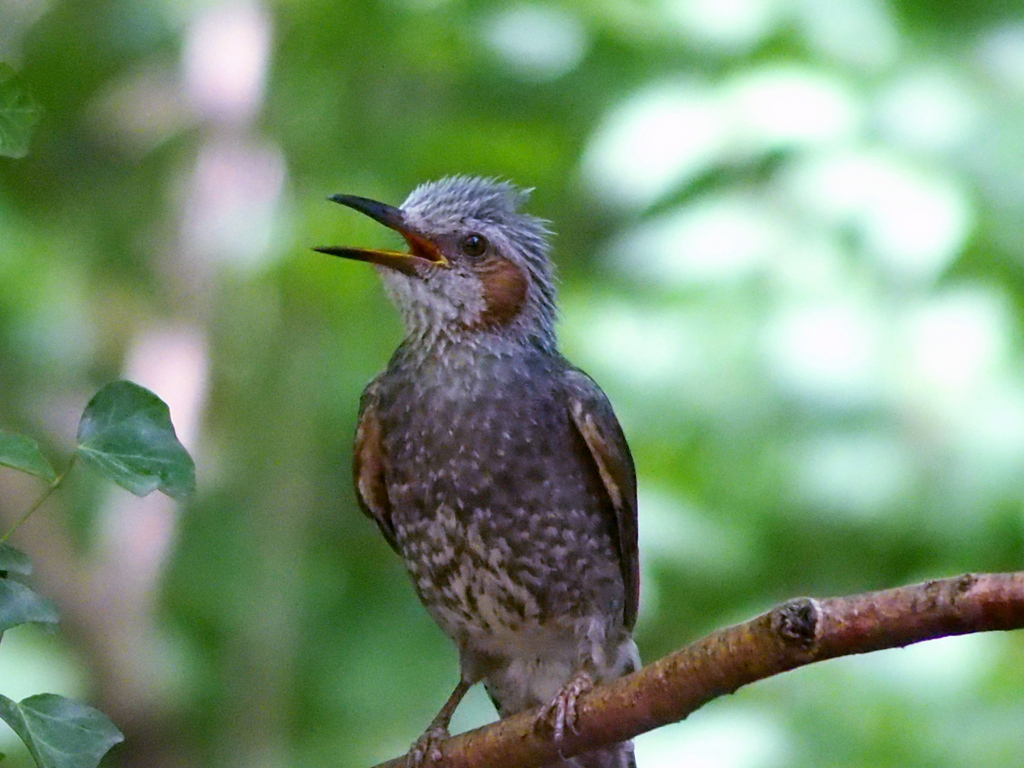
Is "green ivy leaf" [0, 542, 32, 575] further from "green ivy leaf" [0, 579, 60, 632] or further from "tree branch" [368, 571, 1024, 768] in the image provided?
"tree branch" [368, 571, 1024, 768]

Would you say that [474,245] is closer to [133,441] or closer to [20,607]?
[133,441]

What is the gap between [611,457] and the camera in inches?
141

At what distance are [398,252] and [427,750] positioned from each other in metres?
1.19

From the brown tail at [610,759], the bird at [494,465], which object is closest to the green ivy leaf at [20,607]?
the bird at [494,465]

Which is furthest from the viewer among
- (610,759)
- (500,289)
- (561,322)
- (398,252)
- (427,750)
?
(561,322)

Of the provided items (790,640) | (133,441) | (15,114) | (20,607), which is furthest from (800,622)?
(15,114)

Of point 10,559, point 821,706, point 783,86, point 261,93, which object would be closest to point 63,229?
point 261,93

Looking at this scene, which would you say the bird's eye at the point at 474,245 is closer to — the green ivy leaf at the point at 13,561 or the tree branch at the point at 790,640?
the tree branch at the point at 790,640

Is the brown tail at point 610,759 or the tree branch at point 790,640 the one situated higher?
the brown tail at point 610,759

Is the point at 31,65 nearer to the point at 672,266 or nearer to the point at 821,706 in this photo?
the point at 672,266

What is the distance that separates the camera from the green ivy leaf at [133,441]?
1.91 metres

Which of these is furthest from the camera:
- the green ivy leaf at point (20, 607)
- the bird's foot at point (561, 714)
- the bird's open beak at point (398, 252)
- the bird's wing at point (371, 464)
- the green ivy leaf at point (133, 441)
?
the bird's wing at point (371, 464)

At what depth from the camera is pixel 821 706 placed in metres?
4.44

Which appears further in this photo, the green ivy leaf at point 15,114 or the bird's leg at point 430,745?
the bird's leg at point 430,745
